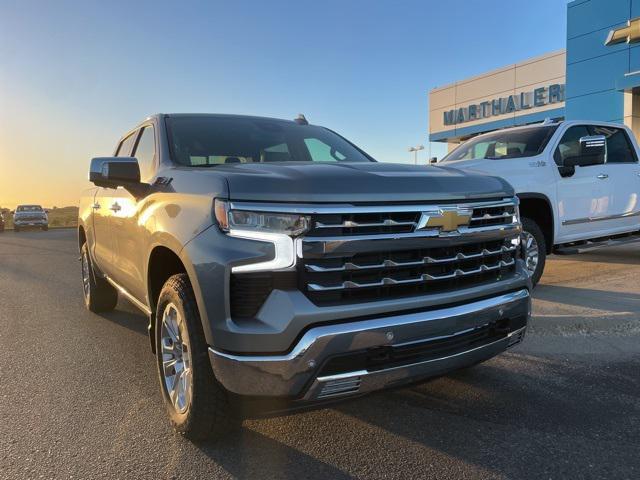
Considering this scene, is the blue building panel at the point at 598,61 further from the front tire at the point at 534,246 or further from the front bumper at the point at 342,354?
the front bumper at the point at 342,354

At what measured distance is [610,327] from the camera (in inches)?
189

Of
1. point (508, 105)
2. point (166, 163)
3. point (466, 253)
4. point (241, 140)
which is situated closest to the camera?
point (466, 253)

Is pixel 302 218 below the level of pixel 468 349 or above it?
above

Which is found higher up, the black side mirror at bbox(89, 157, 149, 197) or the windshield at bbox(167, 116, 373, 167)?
the windshield at bbox(167, 116, 373, 167)

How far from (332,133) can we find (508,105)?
82.0 feet

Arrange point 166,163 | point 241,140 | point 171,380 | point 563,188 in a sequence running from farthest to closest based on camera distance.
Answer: point 563,188
point 241,140
point 166,163
point 171,380

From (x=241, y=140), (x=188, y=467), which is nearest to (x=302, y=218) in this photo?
(x=188, y=467)

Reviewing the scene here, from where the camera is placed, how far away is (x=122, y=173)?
3252mm

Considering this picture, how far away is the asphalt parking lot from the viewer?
2.59m

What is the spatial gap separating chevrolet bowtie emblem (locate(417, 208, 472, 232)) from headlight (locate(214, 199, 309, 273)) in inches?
24.4

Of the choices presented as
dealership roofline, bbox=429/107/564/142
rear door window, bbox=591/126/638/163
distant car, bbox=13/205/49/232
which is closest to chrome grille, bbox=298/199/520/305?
rear door window, bbox=591/126/638/163

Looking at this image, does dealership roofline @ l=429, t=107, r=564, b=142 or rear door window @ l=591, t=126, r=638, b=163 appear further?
dealership roofline @ l=429, t=107, r=564, b=142

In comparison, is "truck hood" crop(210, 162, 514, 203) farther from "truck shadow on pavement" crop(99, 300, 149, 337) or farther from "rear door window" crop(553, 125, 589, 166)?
"rear door window" crop(553, 125, 589, 166)

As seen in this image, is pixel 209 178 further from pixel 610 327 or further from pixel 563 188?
pixel 563 188
